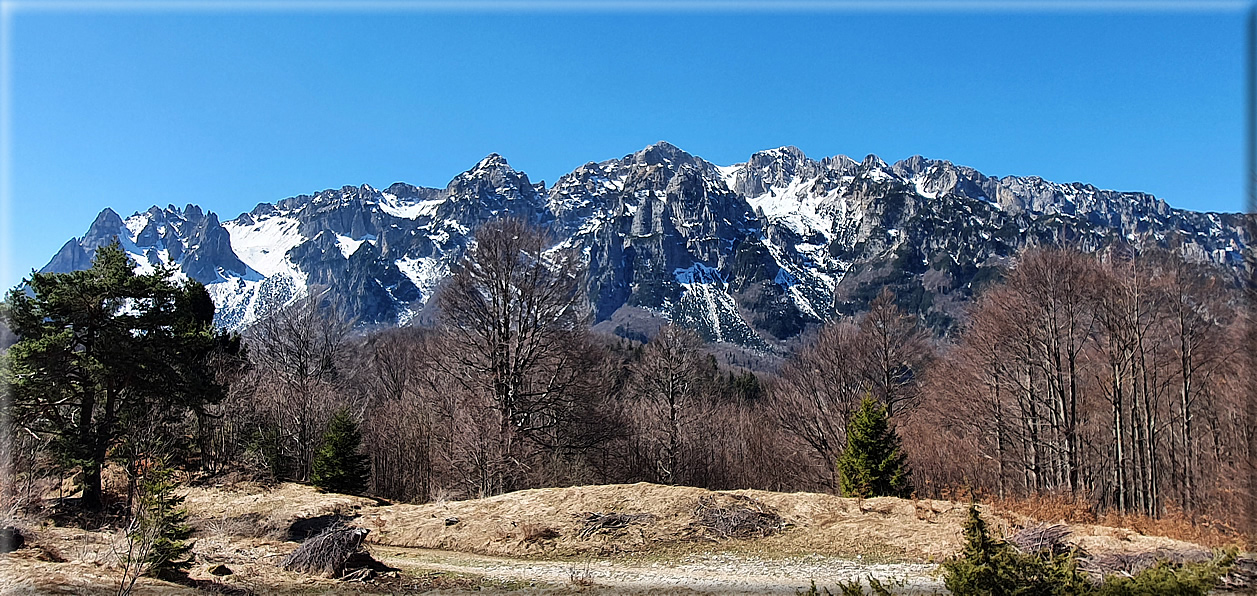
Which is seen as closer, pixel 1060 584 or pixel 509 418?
pixel 1060 584

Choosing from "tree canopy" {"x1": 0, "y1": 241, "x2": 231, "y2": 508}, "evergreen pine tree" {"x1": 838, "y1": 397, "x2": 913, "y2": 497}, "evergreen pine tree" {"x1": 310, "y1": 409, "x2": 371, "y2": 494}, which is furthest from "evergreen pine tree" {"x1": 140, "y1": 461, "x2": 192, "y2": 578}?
"evergreen pine tree" {"x1": 838, "y1": 397, "x2": 913, "y2": 497}

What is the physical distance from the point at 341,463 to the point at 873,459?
61.4ft

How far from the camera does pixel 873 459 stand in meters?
23.0

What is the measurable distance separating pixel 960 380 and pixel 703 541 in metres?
18.8

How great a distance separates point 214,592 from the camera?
34.8 ft

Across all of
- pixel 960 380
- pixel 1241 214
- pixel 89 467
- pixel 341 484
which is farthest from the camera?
pixel 960 380

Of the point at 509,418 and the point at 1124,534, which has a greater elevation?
the point at 509,418

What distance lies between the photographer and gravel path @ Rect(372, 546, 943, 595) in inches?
487

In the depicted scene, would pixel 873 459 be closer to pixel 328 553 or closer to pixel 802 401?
pixel 802 401

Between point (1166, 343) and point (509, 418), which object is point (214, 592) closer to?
point (509, 418)

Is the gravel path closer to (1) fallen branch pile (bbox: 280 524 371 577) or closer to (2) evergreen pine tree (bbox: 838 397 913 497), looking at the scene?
(1) fallen branch pile (bbox: 280 524 371 577)

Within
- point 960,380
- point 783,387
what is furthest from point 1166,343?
point 783,387

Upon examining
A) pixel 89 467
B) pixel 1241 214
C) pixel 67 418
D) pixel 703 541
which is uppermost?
pixel 1241 214

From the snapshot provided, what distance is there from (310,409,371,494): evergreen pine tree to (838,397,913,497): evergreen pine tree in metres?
17.5
